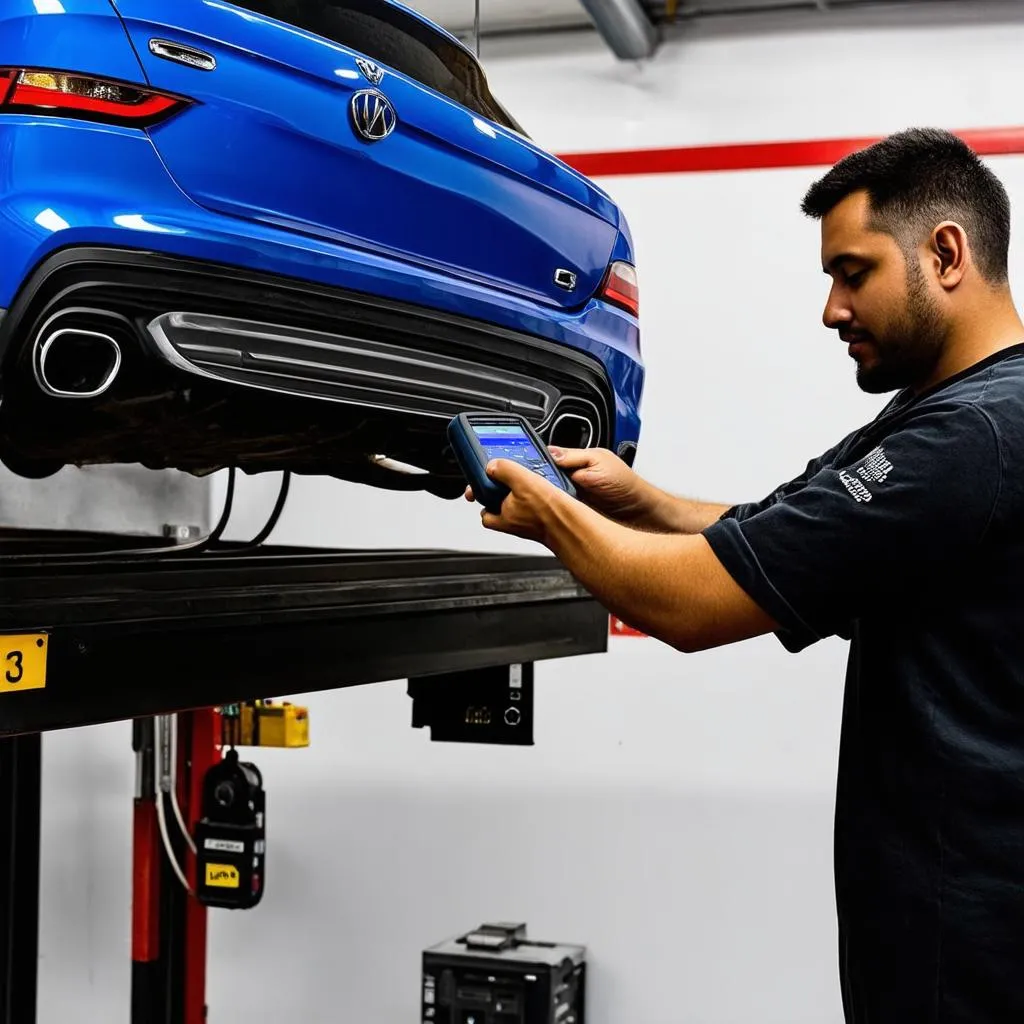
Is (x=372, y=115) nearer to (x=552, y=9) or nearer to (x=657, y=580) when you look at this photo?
(x=657, y=580)

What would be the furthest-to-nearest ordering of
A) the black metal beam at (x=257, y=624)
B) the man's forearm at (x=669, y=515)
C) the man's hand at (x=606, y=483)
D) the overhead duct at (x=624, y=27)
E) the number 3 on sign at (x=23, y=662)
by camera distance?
the overhead duct at (x=624, y=27) < the man's forearm at (x=669, y=515) < the man's hand at (x=606, y=483) < the black metal beam at (x=257, y=624) < the number 3 on sign at (x=23, y=662)

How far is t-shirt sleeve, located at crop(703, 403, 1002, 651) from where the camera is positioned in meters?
1.56

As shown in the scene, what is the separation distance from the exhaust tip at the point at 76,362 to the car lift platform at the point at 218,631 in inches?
10.2

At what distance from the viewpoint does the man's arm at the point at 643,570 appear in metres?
1.64

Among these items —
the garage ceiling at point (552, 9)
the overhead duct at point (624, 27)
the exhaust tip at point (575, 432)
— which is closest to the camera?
the exhaust tip at point (575, 432)

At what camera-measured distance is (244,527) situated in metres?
5.02

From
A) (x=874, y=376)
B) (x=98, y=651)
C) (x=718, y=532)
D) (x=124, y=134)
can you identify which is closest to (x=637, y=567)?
(x=718, y=532)

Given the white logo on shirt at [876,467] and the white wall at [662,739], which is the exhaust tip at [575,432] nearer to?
the white logo on shirt at [876,467]

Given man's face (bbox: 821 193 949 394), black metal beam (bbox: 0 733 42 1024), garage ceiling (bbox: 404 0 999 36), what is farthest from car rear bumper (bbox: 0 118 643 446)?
garage ceiling (bbox: 404 0 999 36)

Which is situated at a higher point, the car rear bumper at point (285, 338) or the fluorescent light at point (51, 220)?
the fluorescent light at point (51, 220)

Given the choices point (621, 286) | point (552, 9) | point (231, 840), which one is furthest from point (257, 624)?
point (552, 9)

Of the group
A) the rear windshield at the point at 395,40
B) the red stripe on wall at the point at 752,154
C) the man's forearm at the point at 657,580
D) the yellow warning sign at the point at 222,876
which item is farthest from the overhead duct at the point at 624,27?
the man's forearm at the point at 657,580

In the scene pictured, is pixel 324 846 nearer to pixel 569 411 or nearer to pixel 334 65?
pixel 569 411

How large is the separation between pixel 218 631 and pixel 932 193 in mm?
1161
